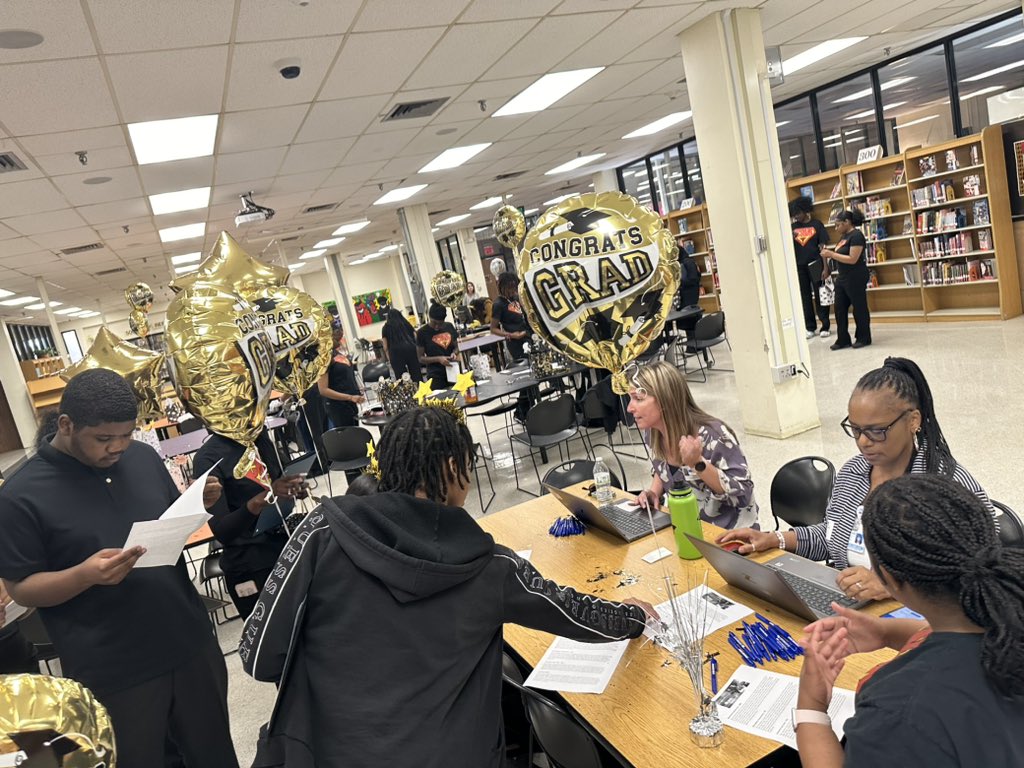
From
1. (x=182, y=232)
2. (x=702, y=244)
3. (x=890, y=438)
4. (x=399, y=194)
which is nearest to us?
(x=890, y=438)

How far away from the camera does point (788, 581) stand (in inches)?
72.1

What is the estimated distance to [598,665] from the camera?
1.75 meters

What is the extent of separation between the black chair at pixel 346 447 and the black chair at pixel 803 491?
3.36 meters

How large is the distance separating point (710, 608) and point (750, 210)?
13.7 feet

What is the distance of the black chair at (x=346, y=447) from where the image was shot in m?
5.31

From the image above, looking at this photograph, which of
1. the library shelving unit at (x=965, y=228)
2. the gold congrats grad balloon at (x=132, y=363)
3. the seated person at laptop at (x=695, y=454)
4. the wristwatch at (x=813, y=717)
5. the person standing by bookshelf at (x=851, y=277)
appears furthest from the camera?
the person standing by bookshelf at (x=851, y=277)

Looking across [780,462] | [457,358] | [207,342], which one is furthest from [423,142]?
[207,342]

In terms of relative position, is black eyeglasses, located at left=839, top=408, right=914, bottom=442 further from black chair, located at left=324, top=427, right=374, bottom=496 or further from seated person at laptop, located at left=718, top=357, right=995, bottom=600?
black chair, located at left=324, top=427, right=374, bottom=496

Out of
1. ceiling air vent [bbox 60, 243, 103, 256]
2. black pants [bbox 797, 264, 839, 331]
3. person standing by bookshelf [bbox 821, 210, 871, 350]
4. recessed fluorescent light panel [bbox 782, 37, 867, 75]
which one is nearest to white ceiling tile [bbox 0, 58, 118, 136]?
ceiling air vent [bbox 60, 243, 103, 256]

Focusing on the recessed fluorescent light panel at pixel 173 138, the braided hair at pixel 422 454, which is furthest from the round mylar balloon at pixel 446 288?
the braided hair at pixel 422 454

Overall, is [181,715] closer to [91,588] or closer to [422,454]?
[91,588]

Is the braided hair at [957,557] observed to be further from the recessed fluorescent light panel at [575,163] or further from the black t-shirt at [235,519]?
the recessed fluorescent light panel at [575,163]

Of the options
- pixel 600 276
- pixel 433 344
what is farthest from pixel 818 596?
A: pixel 433 344

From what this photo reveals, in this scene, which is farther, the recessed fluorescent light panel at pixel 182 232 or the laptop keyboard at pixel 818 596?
the recessed fluorescent light panel at pixel 182 232
